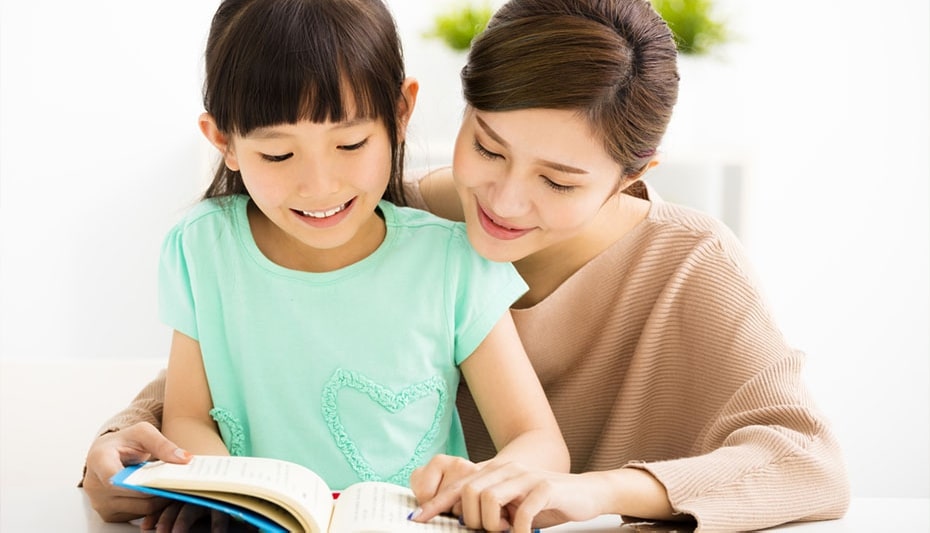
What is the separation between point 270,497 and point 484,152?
532mm

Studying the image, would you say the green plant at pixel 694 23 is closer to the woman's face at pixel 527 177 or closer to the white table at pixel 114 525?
the woman's face at pixel 527 177

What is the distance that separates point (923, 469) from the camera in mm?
3332

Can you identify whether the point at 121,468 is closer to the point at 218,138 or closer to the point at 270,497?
the point at 270,497

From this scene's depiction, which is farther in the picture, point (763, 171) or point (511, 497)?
point (763, 171)

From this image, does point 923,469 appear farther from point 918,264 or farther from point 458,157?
point 458,157

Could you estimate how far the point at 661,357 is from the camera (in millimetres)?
1542

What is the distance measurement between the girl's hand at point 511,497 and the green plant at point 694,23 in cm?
151

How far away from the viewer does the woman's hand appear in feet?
3.66

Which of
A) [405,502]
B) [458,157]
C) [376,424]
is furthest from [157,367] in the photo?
[405,502]

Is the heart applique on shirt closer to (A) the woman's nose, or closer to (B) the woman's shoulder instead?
(A) the woman's nose

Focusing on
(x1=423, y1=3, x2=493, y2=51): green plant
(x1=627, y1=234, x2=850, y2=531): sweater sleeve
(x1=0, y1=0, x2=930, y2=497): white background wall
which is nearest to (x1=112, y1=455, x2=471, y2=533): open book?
(x1=627, y1=234, x2=850, y2=531): sweater sleeve

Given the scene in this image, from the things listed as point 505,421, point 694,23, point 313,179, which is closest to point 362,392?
point 505,421

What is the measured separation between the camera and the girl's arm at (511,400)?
1.31 metres

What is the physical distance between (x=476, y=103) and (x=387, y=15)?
0.52 feet
